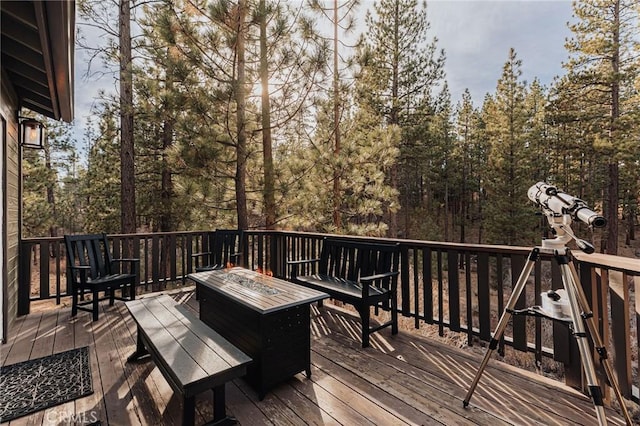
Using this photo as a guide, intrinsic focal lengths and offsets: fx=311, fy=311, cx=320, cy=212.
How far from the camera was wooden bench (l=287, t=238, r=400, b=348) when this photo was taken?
2.98 metres

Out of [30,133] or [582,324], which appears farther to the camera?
[30,133]

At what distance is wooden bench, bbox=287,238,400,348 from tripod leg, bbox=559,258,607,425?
5.07 feet

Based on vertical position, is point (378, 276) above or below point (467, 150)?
below

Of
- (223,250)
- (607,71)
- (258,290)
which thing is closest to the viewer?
(258,290)

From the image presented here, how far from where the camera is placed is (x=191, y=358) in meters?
1.81

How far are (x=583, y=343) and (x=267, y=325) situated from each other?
71.2 inches

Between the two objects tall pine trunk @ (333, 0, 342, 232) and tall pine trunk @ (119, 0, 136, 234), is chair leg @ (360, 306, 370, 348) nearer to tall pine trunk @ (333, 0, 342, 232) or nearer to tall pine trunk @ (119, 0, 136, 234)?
tall pine trunk @ (333, 0, 342, 232)

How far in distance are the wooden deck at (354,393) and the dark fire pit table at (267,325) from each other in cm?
15

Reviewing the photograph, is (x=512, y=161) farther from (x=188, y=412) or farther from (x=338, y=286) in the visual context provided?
(x=188, y=412)

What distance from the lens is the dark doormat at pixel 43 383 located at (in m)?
2.08

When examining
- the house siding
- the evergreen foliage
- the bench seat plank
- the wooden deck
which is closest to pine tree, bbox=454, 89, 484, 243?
the evergreen foliage

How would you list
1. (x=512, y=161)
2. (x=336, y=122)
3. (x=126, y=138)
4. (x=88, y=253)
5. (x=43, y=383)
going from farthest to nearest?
(x=512, y=161) < (x=336, y=122) < (x=126, y=138) < (x=88, y=253) < (x=43, y=383)

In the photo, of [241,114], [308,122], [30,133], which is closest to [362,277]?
[241,114]

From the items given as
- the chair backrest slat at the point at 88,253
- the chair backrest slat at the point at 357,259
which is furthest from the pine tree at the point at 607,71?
the chair backrest slat at the point at 88,253
